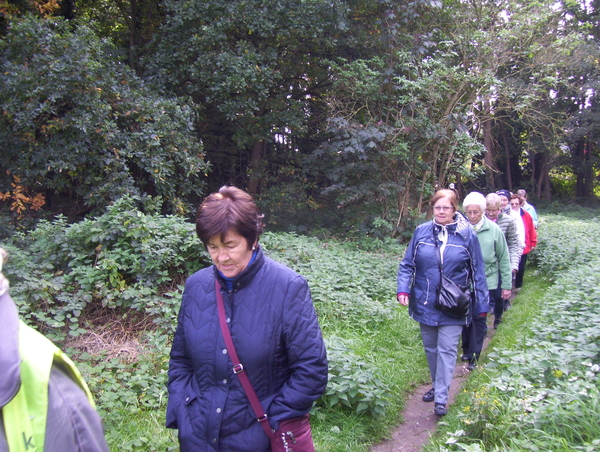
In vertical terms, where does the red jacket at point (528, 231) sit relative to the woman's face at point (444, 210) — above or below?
below

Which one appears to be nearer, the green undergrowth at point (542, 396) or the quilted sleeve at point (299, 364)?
the quilted sleeve at point (299, 364)

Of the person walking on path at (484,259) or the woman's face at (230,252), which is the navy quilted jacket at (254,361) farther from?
the person walking on path at (484,259)

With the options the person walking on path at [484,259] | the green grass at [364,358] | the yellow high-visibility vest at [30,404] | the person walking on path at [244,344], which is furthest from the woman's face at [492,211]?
the yellow high-visibility vest at [30,404]

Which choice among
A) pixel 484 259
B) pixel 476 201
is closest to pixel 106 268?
pixel 476 201

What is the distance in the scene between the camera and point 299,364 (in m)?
2.08

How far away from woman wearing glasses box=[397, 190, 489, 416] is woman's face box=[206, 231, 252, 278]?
96.3 inches

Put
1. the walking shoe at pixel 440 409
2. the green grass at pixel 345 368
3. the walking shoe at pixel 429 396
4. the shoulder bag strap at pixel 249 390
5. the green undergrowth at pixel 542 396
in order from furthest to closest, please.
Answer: the walking shoe at pixel 429 396 < the walking shoe at pixel 440 409 < the green grass at pixel 345 368 < the green undergrowth at pixel 542 396 < the shoulder bag strap at pixel 249 390

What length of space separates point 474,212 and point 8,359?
4814 millimetres

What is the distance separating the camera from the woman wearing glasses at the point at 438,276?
13.7ft

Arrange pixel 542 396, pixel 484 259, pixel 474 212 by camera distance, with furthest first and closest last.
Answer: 1. pixel 484 259
2. pixel 474 212
3. pixel 542 396

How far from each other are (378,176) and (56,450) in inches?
441

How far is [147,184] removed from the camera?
951 centimetres

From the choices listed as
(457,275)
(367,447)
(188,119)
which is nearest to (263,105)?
(188,119)

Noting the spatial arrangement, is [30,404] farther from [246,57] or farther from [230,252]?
[246,57]
